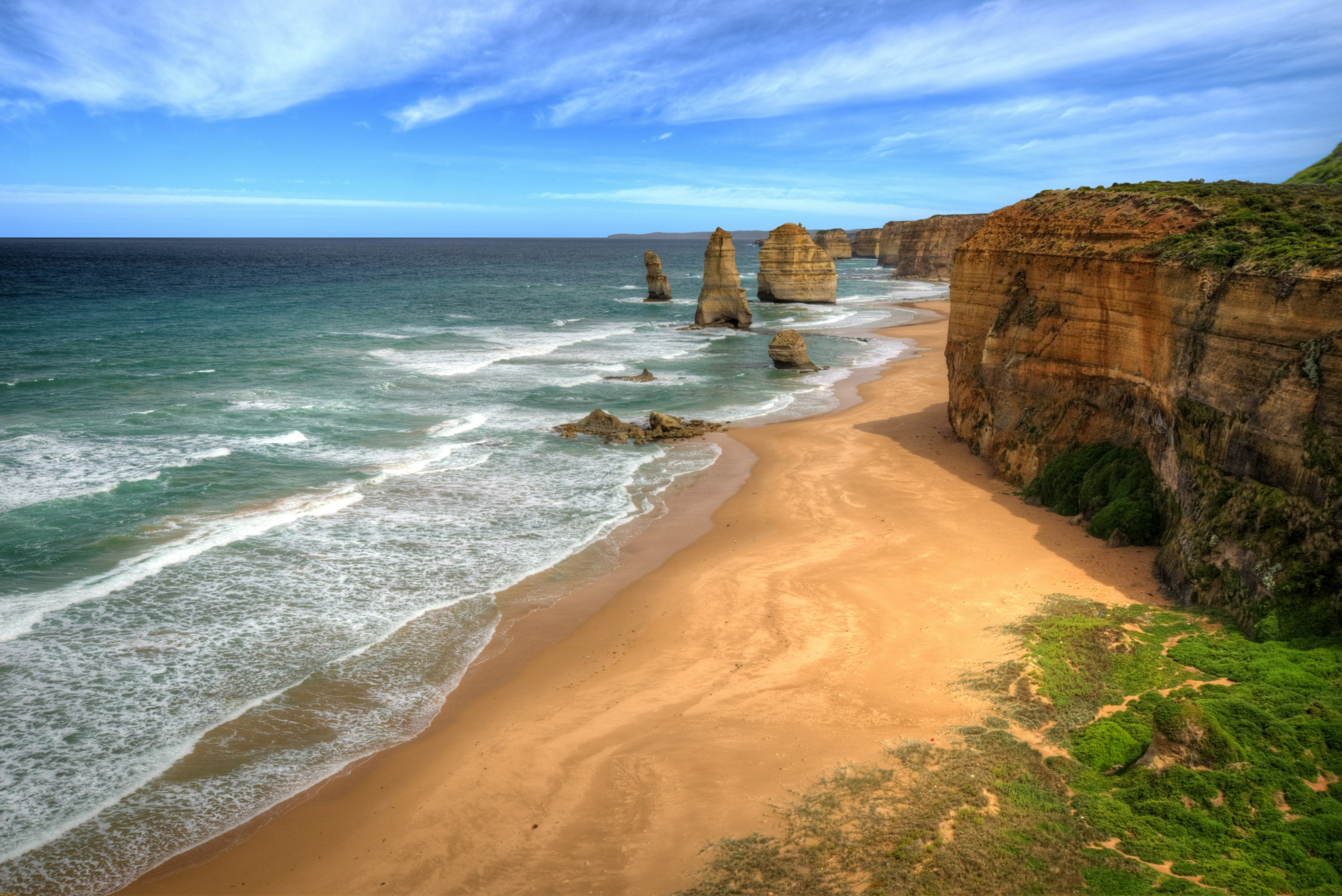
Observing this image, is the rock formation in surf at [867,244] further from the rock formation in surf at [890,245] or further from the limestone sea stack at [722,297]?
the limestone sea stack at [722,297]

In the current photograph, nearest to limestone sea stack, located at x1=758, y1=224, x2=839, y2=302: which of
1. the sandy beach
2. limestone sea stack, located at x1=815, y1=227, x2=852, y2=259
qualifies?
the sandy beach

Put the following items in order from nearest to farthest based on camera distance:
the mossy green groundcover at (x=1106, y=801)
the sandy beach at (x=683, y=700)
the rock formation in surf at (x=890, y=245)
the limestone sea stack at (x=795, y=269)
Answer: the mossy green groundcover at (x=1106, y=801), the sandy beach at (x=683, y=700), the limestone sea stack at (x=795, y=269), the rock formation in surf at (x=890, y=245)

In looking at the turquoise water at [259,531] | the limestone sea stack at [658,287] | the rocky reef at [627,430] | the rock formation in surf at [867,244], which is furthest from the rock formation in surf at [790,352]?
the rock formation in surf at [867,244]

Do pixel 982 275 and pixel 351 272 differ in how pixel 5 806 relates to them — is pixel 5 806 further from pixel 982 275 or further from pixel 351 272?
pixel 351 272

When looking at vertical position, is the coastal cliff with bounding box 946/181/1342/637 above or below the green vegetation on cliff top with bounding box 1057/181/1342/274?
below

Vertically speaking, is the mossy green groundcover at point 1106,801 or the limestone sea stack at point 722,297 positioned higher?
the limestone sea stack at point 722,297

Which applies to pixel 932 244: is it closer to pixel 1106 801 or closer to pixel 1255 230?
pixel 1255 230

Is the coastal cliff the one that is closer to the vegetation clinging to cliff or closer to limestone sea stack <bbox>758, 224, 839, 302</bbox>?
the vegetation clinging to cliff
